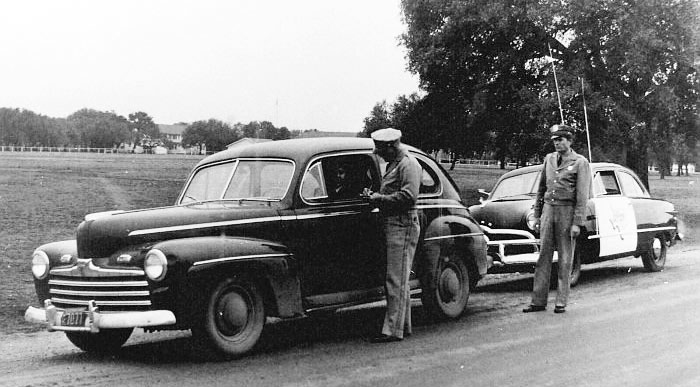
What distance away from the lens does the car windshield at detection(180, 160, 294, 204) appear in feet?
24.3

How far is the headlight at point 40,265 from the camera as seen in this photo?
6.97 metres

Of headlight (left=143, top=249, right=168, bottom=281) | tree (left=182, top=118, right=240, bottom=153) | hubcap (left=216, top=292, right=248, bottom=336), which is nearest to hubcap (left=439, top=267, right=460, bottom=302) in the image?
hubcap (left=216, top=292, right=248, bottom=336)

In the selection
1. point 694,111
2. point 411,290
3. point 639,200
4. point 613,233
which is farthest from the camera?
point 694,111

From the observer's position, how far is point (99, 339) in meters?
7.08

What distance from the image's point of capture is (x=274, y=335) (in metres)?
7.77

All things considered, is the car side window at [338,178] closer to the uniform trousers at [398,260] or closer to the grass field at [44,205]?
the uniform trousers at [398,260]

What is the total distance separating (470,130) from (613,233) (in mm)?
17917

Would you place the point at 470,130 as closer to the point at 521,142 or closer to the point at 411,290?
the point at 521,142

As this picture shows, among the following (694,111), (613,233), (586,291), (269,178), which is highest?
(694,111)

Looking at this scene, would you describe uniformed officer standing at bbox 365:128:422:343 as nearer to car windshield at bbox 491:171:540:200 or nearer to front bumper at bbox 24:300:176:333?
front bumper at bbox 24:300:176:333

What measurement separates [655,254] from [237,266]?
8861 mm

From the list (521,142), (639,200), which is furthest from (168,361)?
(521,142)

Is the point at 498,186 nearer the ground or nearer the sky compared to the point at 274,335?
nearer the sky

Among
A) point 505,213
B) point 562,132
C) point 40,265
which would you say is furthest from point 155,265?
point 505,213
